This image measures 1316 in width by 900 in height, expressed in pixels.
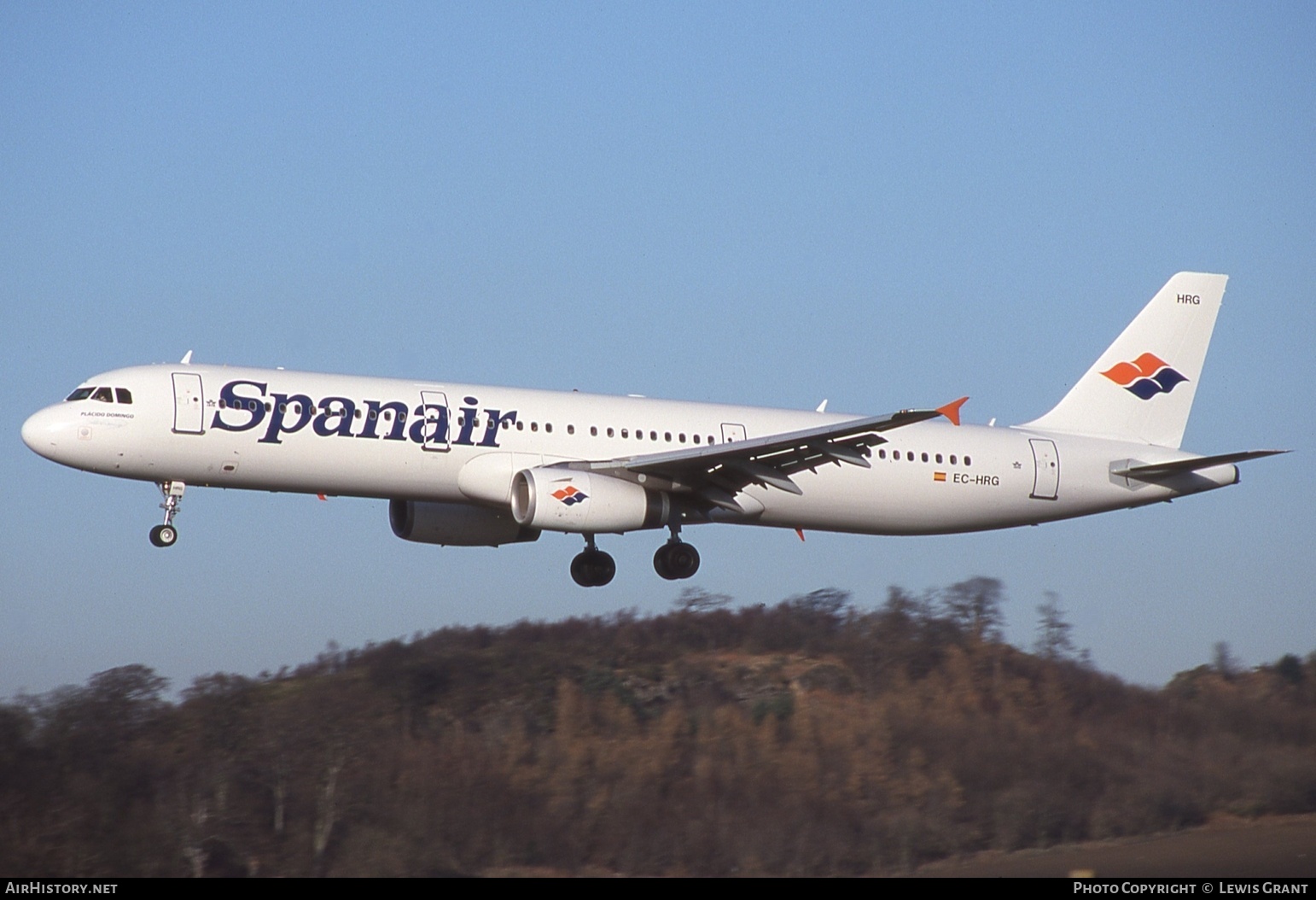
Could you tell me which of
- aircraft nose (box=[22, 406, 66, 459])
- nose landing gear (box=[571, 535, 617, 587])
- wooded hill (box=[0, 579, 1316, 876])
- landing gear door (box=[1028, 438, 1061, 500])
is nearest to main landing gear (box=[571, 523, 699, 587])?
nose landing gear (box=[571, 535, 617, 587])

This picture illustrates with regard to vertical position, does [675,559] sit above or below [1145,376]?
below

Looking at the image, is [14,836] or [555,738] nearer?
[14,836]

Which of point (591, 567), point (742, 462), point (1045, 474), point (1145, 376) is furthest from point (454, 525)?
point (1145, 376)

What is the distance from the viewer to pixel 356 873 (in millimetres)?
38094

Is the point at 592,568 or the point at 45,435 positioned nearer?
the point at 45,435

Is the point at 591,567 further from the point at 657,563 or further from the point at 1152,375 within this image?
the point at 1152,375

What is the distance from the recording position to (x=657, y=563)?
41594 mm

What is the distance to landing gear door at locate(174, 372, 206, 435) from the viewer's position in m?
36.3

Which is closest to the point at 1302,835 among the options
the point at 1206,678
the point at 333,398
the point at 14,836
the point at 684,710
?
the point at 1206,678

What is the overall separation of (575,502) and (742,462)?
372 cm

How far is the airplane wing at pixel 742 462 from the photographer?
3741 cm

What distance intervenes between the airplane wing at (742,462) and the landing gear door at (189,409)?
7372 millimetres

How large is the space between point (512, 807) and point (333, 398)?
997cm

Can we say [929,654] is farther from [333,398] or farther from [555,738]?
[333,398]
